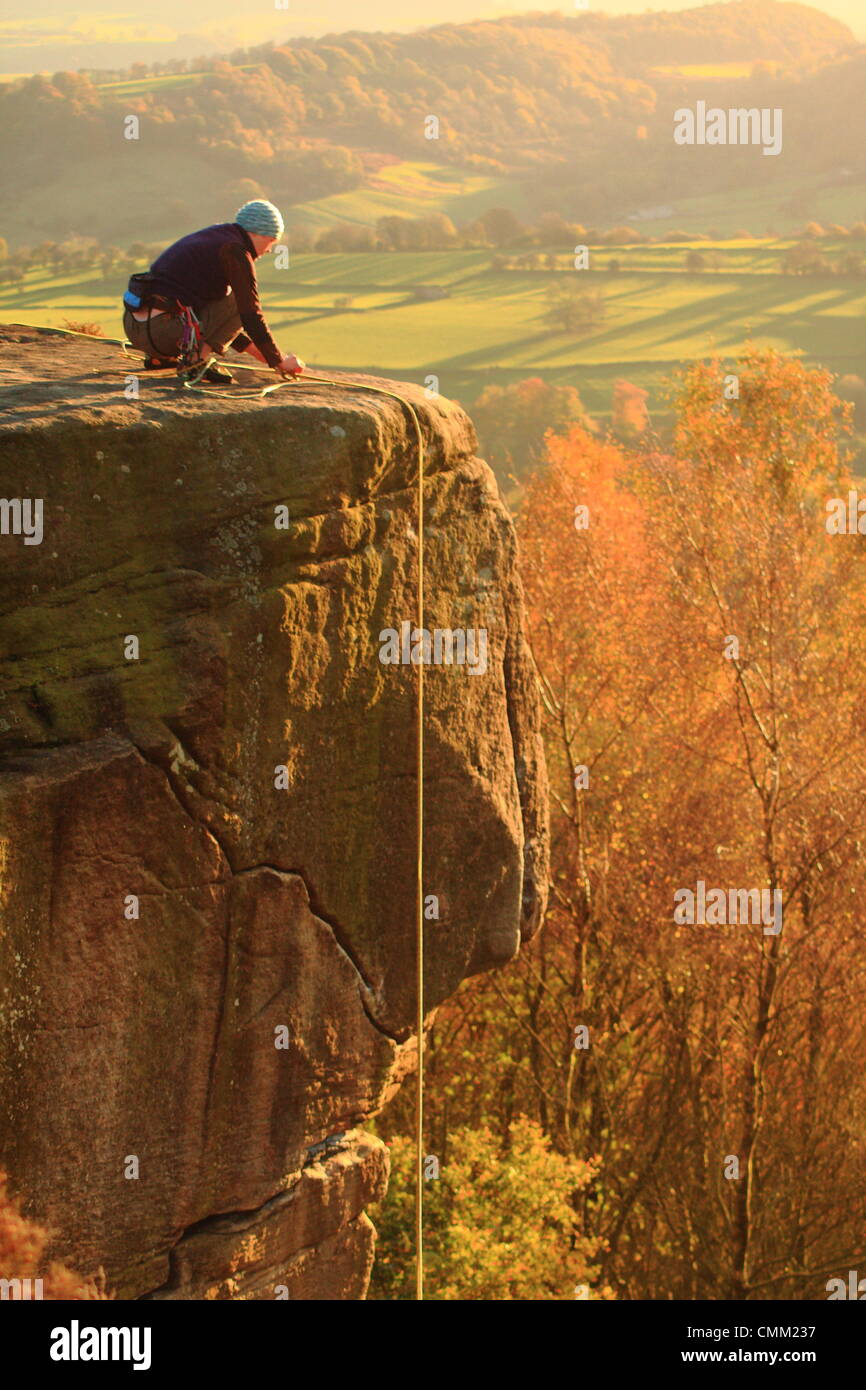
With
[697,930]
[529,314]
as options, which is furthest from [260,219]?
[529,314]

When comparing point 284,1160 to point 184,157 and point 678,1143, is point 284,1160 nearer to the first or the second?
point 678,1143

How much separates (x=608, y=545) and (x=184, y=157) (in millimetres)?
61050

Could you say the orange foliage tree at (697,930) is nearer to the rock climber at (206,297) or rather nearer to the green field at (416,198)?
the rock climber at (206,297)

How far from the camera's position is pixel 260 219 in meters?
9.45

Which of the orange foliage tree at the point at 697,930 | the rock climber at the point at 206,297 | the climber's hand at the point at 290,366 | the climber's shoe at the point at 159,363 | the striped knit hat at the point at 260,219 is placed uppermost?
the striped knit hat at the point at 260,219

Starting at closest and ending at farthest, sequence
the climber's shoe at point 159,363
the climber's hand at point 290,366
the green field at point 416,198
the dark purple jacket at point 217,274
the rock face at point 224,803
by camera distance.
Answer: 1. the rock face at point 224,803
2. the dark purple jacket at point 217,274
3. the climber's hand at point 290,366
4. the climber's shoe at point 159,363
5. the green field at point 416,198

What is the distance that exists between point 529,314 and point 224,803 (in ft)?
213

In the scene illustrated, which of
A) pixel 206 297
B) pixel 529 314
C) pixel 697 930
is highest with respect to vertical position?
pixel 529 314

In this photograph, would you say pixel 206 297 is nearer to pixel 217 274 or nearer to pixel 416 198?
pixel 217 274

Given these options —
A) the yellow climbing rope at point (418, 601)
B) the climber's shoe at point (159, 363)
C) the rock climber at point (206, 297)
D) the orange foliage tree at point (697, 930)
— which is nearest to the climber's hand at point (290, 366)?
the rock climber at point (206, 297)

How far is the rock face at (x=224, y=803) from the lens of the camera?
26.7 ft

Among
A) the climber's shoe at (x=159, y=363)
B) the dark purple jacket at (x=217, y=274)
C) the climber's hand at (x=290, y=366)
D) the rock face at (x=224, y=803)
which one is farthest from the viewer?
the climber's shoe at (x=159, y=363)

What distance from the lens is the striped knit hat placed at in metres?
9.43

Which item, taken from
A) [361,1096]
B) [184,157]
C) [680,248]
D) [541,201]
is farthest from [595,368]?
[361,1096]
